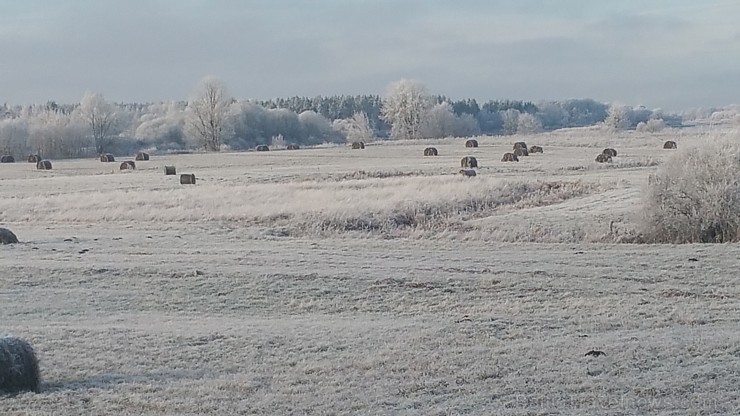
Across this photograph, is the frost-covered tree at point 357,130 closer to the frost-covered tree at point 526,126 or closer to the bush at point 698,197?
the frost-covered tree at point 526,126

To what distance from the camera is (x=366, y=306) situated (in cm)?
1527

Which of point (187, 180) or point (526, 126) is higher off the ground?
point (526, 126)

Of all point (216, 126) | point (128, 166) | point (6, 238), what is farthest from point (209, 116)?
point (6, 238)

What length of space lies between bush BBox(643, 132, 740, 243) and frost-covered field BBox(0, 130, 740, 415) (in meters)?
1.22

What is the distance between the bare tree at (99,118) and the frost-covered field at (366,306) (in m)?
73.1

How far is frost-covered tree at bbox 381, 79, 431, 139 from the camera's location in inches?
4469

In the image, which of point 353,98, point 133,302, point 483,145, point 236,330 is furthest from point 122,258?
point 353,98

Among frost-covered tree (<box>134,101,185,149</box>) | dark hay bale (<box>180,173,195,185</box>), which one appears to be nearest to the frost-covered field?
dark hay bale (<box>180,173,195,185</box>)

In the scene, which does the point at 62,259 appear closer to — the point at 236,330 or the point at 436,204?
the point at 236,330

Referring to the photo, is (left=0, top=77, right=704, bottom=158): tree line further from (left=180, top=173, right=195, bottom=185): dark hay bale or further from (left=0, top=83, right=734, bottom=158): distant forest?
(left=180, top=173, right=195, bottom=185): dark hay bale

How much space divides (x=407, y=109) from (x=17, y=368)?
106m

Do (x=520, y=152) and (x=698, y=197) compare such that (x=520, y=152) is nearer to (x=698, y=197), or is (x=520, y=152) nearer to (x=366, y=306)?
(x=698, y=197)

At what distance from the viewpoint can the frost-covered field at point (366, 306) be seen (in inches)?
358

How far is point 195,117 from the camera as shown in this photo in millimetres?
107625
